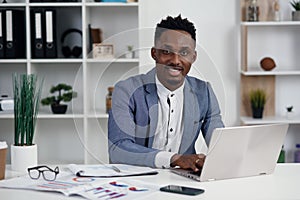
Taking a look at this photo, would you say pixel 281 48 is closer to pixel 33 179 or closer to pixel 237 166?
pixel 237 166

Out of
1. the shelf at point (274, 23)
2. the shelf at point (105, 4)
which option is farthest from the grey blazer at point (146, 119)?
the shelf at point (274, 23)

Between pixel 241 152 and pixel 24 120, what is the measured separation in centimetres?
78

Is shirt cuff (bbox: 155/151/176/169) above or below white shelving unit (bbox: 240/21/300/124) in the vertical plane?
below

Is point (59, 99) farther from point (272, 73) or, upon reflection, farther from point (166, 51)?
point (166, 51)

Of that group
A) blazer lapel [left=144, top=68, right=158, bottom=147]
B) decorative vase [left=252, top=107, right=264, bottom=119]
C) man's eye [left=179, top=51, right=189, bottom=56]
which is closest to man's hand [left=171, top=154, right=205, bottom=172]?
blazer lapel [left=144, top=68, right=158, bottom=147]

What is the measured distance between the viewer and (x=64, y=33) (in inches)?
176

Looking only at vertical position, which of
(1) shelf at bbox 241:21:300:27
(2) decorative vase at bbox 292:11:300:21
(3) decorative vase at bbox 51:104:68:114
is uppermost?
(2) decorative vase at bbox 292:11:300:21

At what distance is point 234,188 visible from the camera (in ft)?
6.73

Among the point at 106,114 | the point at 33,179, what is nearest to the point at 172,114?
the point at 106,114

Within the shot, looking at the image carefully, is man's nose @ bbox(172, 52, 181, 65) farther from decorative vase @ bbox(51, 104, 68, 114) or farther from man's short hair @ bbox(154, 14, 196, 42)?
decorative vase @ bbox(51, 104, 68, 114)

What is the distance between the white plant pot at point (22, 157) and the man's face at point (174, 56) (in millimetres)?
543

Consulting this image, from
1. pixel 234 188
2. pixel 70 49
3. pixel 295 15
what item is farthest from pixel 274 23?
pixel 234 188

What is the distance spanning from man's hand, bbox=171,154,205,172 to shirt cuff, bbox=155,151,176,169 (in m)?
0.02

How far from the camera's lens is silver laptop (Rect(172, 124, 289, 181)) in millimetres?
2127
